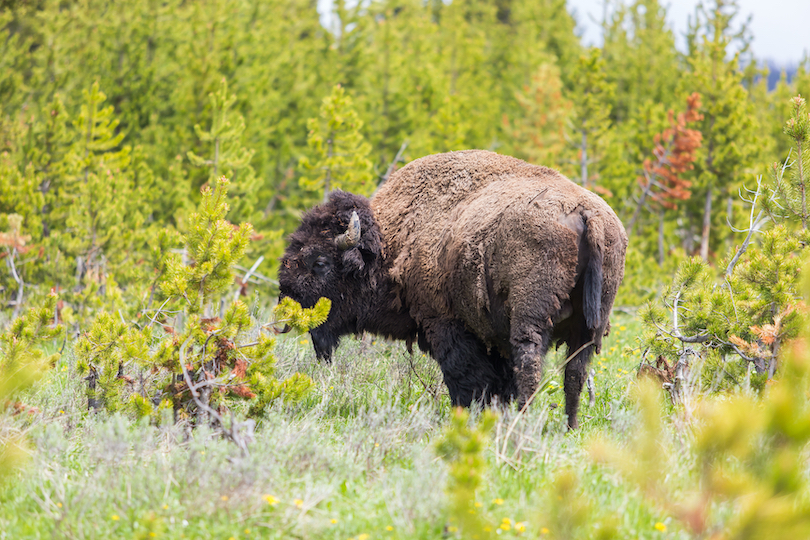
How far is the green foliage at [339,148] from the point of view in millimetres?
10945

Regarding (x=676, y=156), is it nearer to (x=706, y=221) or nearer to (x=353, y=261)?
(x=706, y=221)

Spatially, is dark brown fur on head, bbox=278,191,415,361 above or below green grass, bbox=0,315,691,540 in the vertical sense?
above

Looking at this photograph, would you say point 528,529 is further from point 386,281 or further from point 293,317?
point 386,281

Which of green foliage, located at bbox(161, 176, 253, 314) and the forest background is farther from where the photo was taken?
the forest background

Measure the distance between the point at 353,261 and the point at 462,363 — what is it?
1.22 metres

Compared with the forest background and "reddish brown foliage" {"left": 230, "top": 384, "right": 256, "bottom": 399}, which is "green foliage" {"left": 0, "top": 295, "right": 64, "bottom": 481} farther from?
the forest background

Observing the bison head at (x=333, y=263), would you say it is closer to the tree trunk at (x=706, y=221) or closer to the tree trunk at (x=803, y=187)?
the tree trunk at (x=803, y=187)

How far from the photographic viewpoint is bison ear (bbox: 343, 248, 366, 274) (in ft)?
17.2

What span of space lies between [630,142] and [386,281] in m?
13.9

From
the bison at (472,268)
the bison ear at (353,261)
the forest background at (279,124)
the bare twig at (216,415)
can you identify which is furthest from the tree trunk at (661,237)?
the bare twig at (216,415)

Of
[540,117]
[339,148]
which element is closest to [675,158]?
[339,148]


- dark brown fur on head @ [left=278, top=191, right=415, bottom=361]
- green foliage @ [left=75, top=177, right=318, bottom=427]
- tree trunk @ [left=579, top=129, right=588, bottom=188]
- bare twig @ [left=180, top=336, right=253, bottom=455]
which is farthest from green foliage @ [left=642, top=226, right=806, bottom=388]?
tree trunk @ [left=579, top=129, right=588, bottom=188]

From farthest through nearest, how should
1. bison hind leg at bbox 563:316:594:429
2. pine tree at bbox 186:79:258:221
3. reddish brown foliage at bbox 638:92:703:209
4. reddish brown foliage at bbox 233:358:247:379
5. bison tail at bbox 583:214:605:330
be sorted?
reddish brown foliage at bbox 638:92:703:209
pine tree at bbox 186:79:258:221
bison hind leg at bbox 563:316:594:429
reddish brown foliage at bbox 233:358:247:379
bison tail at bbox 583:214:605:330

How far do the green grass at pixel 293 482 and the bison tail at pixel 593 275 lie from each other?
745 millimetres
